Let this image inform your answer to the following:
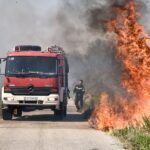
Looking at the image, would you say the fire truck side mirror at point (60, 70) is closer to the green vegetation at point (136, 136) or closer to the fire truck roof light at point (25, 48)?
the fire truck roof light at point (25, 48)

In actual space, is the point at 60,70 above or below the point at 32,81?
above

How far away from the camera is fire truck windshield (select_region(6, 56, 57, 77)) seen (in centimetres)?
2228

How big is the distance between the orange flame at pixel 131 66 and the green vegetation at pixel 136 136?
3.29 meters

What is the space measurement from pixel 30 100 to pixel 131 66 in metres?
4.33

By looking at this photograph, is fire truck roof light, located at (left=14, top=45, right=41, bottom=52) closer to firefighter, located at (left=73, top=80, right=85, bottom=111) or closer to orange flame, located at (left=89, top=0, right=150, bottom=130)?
orange flame, located at (left=89, top=0, right=150, bottom=130)

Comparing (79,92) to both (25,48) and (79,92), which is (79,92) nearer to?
(79,92)

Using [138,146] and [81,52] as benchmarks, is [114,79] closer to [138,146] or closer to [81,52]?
[81,52]

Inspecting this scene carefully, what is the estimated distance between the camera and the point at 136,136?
46.1 feet

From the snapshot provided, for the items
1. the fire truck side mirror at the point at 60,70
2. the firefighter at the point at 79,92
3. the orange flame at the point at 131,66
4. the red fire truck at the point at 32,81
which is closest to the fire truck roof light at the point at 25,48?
the red fire truck at the point at 32,81

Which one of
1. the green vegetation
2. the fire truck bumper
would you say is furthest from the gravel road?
the fire truck bumper

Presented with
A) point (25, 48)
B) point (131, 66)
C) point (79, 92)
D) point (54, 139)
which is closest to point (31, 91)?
point (25, 48)

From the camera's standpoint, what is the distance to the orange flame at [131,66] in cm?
2000

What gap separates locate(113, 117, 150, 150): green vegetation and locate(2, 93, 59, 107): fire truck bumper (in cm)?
639

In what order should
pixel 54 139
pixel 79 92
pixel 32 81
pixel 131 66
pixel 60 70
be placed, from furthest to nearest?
pixel 79 92 < pixel 60 70 < pixel 32 81 < pixel 131 66 < pixel 54 139
